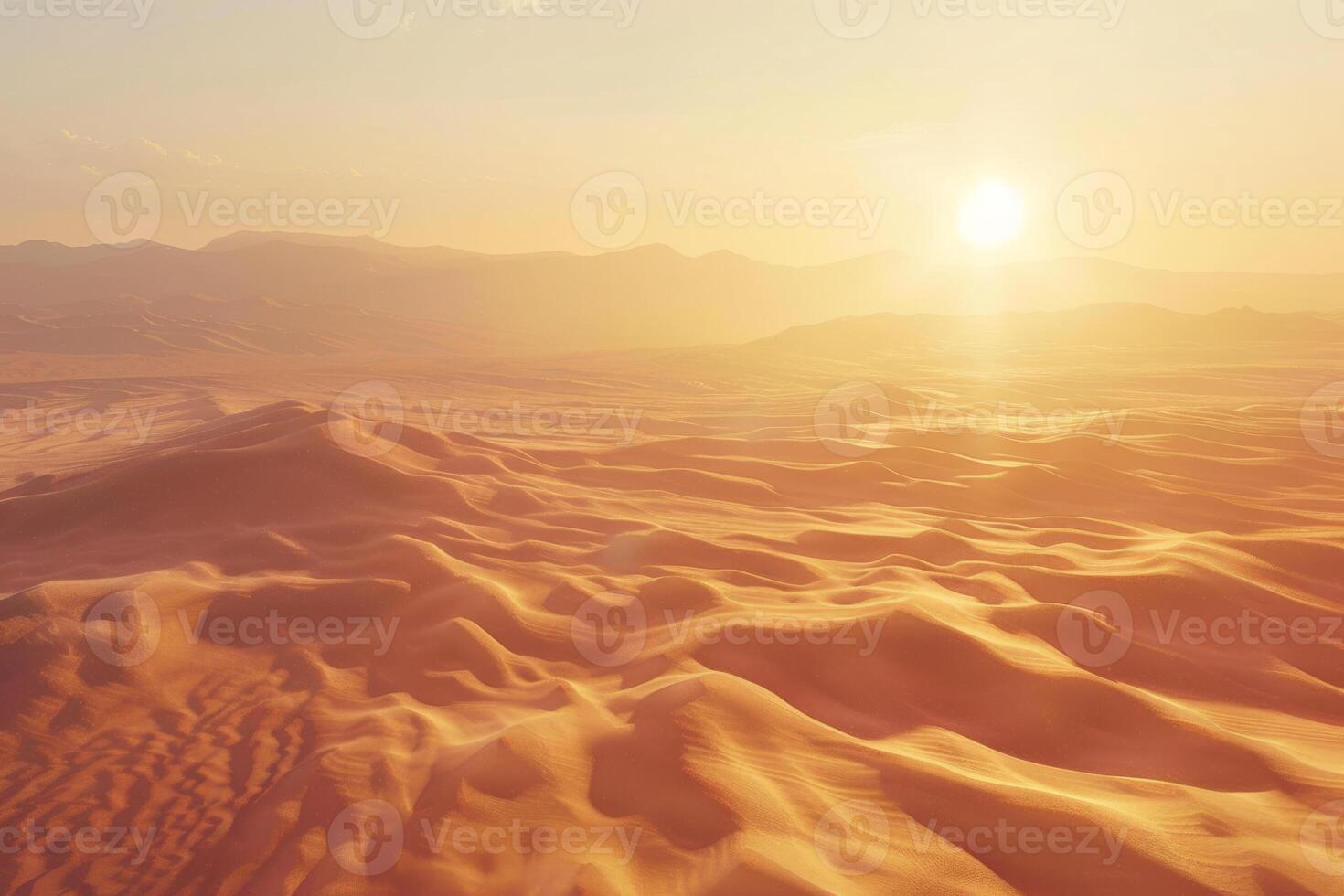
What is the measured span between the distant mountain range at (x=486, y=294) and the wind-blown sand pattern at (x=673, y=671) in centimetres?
3816

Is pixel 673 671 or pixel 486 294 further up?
pixel 486 294

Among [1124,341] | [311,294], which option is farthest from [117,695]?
[311,294]

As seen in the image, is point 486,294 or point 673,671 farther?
point 486,294

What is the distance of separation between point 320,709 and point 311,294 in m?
75.0

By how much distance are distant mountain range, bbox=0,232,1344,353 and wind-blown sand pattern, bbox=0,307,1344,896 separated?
38161 mm

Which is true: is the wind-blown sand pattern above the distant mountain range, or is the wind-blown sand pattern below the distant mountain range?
below

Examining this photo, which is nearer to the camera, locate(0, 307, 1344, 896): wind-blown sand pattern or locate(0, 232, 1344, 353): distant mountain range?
locate(0, 307, 1344, 896): wind-blown sand pattern

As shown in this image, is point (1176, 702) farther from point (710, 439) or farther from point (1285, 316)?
point (1285, 316)

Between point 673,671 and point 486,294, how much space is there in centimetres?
7936

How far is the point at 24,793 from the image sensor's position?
12.8ft

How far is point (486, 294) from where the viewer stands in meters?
80.6

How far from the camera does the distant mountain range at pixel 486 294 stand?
160 ft

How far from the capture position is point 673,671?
16.6 ft

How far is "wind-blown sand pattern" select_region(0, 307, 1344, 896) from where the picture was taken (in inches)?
132
